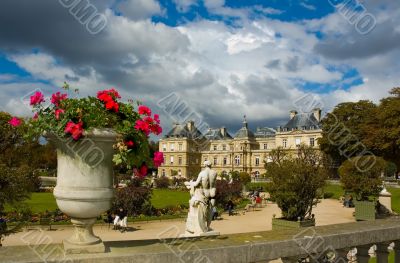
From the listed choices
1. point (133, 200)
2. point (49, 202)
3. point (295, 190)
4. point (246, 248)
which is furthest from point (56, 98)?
point (49, 202)

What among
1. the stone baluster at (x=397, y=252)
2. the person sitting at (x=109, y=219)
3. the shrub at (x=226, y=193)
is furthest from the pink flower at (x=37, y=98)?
the shrub at (x=226, y=193)

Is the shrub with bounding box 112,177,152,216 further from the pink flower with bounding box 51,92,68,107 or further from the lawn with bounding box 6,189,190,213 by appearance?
the pink flower with bounding box 51,92,68,107

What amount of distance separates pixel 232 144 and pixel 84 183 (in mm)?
73667

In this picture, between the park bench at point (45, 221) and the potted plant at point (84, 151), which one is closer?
the potted plant at point (84, 151)

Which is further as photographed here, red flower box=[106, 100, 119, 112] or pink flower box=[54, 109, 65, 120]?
red flower box=[106, 100, 119, 112]

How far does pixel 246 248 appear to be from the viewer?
9.49ft

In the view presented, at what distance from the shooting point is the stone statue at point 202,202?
7.45 meters

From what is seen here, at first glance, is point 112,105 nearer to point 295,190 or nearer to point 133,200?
point 295,190

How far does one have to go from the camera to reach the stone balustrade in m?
2.56

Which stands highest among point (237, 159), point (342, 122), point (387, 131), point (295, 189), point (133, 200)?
point (342, 122)

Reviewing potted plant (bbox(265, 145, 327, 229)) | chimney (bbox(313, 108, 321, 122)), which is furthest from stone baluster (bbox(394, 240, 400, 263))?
chimney (bbox(313, 108, 321, 122))

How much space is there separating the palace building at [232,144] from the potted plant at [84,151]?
62932 mm

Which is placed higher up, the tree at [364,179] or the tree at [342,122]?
the tree at [342,122]

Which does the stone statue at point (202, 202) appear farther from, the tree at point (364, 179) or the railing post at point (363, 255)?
the tree at point (364, 179)
